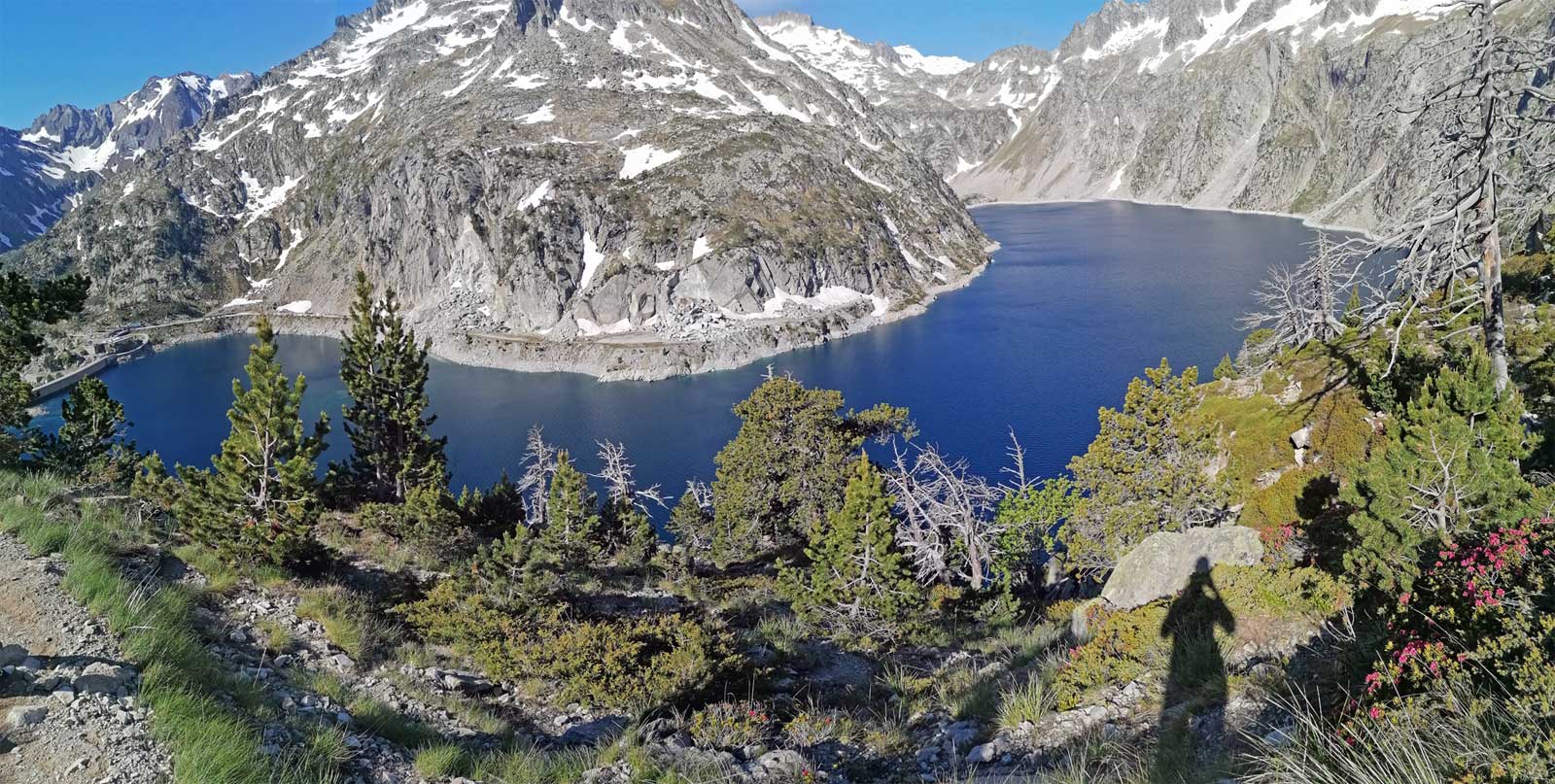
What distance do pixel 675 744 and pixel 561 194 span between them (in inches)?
7757

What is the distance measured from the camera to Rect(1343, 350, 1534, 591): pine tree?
42.1 feet

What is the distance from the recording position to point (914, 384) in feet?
370

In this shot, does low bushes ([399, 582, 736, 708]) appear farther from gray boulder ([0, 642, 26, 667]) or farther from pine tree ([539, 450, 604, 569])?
pine tree ([539, 450, 604, 569])

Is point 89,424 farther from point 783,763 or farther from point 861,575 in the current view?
point 783,763

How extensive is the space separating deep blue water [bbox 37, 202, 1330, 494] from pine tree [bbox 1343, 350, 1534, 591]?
189ft

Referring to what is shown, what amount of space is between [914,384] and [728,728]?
103m

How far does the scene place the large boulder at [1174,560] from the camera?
1717 cm

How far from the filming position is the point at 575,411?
11544cm

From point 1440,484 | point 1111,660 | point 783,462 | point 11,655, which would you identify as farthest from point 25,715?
point 783,462

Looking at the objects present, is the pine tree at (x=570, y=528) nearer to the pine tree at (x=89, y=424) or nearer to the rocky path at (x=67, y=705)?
the pine tree at (x=89, y=424)

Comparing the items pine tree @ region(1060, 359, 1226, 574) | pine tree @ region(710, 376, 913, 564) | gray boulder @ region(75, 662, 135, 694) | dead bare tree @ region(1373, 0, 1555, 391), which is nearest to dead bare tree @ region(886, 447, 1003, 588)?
pine tree @ region(1060, 359, 1226, 574)

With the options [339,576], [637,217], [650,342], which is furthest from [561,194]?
[339,576]

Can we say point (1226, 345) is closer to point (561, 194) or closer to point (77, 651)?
point (77, 651)

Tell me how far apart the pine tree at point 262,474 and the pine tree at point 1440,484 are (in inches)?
1004
